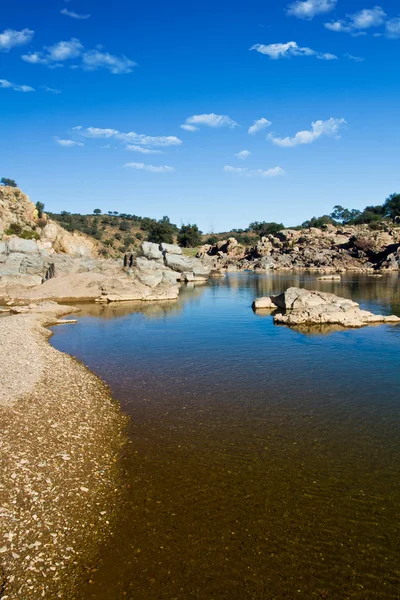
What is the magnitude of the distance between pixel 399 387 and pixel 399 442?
5202 mm

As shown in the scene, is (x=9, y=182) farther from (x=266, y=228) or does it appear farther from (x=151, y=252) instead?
(x=266, y=228)

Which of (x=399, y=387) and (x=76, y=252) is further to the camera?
(x=76, y=252)

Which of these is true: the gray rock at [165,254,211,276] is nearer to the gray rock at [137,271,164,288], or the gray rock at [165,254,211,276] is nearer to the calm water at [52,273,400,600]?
the gray rock at [137,271,164,288]

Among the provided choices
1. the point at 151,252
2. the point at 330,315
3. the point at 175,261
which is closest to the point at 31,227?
the point at 151,252

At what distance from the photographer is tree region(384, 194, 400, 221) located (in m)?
151

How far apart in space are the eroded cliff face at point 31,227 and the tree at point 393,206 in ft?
387

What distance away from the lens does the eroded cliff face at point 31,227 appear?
7606cm

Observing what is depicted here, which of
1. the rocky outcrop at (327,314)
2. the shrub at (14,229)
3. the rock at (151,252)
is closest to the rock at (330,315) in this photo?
the rocky outcrop at (327,314)

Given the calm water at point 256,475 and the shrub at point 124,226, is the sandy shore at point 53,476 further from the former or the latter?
the shrub at point 124,226

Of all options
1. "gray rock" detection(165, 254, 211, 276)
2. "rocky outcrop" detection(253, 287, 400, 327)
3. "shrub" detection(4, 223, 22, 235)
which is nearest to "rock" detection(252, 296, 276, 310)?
"rocky outcrop" detection(253, 287, 400, 327)

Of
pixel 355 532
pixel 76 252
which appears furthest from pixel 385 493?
pixel 76 252

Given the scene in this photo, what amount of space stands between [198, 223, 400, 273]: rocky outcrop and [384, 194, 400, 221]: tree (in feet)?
99.8

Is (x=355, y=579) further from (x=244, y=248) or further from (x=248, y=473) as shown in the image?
(x=244, y=248)

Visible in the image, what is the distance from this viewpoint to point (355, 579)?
718cm
